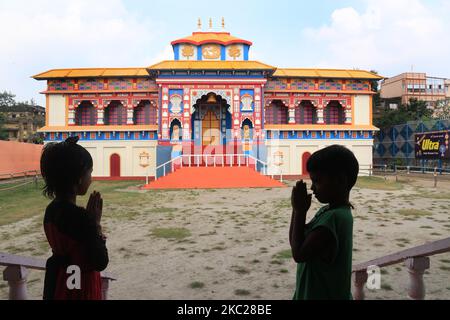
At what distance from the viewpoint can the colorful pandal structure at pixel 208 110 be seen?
798 inches

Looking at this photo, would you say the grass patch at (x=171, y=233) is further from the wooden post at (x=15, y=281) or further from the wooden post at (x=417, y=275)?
the wooden post at (x=417, y=275)

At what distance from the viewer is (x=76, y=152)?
72.3 inches

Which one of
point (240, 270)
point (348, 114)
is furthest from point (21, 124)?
point (240, 270)

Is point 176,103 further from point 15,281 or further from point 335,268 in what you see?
point 335,268

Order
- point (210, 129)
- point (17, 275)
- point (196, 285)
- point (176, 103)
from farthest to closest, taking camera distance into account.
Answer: point (210, 129), point (176, 103), point (196, 285), point (17, 275)

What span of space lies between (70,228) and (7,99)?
5954cm

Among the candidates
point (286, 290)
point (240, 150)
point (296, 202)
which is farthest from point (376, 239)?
point (240, 150)

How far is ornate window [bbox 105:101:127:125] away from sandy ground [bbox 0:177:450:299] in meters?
13.4

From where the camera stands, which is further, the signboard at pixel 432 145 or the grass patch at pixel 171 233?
the signboard at pixel 432 145

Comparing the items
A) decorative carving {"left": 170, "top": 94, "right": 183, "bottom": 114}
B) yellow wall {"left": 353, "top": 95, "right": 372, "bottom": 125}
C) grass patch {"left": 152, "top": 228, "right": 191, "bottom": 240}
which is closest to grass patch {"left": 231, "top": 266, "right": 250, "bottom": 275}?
grass patch {"left": 152, "top": 228, "right": 191, "bottom": 240}

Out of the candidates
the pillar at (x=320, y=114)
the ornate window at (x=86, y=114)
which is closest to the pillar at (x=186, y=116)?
the ornate window at (x=86, y=114)

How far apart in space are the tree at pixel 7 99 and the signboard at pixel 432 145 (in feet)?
178

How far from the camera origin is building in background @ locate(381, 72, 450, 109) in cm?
4888

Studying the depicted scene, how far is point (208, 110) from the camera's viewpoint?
21.9m
